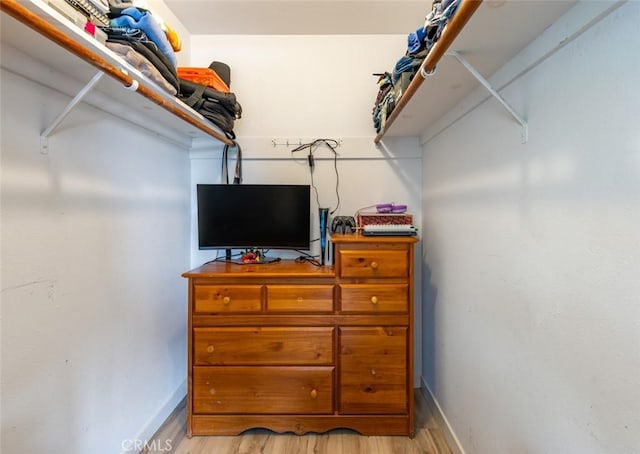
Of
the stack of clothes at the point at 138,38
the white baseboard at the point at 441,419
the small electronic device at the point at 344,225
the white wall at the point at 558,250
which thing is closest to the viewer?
the white wall at the point at 558,250

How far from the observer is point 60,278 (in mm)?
1015

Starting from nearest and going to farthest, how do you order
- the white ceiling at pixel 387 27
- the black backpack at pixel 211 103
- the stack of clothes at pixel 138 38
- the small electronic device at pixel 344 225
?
the white ceiling at pixel 387 27 < the stack of clothes at pixel 138 38 < the black backpack at pixel 211 103 < the small electronic device at pixel 344 225

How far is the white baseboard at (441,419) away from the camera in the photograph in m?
1.38

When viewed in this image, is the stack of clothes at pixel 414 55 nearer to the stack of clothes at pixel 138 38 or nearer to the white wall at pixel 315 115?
the white wall at pixel 315 115

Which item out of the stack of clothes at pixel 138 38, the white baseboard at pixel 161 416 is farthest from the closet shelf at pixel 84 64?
the white baseboard at pixel 161 416

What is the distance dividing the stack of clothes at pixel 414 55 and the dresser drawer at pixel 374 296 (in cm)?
95

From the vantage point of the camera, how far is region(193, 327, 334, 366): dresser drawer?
1.49m

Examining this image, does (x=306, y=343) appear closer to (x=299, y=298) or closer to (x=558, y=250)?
(x=299, y=298)

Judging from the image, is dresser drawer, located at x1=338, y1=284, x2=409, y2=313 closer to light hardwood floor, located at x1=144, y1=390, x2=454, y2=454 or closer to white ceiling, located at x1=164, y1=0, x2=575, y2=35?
light hardwood floor, located at x1=144, y1=390, x2=454, y2=454

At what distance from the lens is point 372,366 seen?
149 cm

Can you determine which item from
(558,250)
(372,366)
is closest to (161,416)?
(372,366)

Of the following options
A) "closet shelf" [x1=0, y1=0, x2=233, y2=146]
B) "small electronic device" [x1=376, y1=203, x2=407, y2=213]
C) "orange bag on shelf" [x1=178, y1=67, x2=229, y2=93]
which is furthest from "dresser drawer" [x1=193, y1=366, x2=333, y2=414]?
"orange bag on shelf" [x1=178, y1=67, x2=229, y2=93]

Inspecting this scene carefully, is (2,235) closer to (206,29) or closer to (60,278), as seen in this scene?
(60,278)

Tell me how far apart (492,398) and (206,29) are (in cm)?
258
